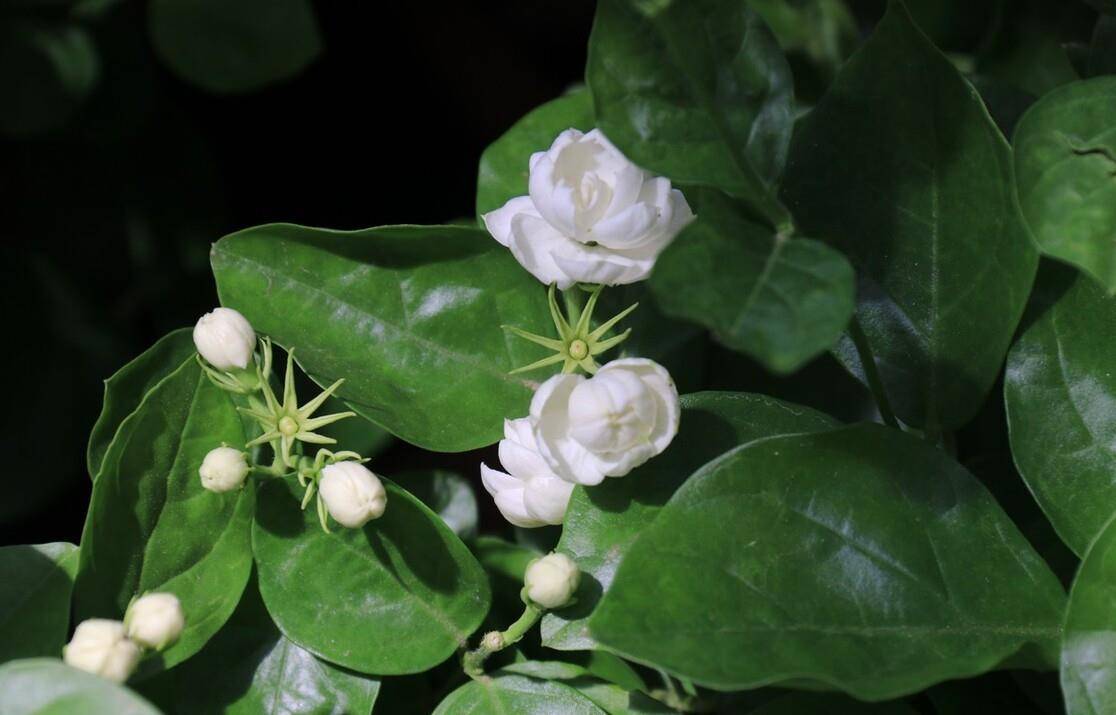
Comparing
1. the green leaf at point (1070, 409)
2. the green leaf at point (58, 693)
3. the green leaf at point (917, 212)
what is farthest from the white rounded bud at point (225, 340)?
the green leaf at point (1070, 409)

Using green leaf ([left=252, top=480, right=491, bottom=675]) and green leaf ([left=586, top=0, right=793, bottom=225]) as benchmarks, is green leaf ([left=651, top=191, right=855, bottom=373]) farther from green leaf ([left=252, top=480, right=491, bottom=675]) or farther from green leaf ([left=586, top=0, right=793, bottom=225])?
green leaf ([left=252, top=480, right=491, bottom=675])

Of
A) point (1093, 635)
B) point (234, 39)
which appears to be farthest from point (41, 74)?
point (1093, 635)

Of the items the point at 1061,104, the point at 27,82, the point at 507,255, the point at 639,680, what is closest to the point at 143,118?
the point at 27,82

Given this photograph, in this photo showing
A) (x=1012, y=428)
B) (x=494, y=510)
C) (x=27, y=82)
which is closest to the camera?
(x=1012, y=428)

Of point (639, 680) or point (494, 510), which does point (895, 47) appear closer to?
point (639, 680)

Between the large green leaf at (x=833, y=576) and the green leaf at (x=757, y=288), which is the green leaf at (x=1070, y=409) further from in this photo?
the green leaf at (x=757, y=288)
